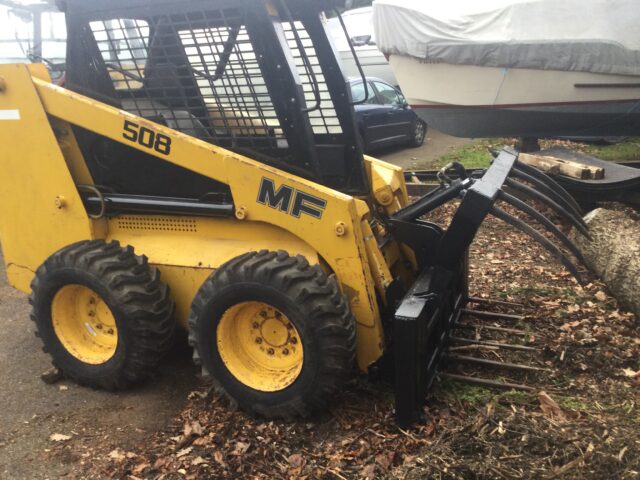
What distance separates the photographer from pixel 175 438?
347 cm

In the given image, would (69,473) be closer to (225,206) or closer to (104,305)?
(104,305)

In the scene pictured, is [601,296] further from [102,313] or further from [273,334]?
[102,313]

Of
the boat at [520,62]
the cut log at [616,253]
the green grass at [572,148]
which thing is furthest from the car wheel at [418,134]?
the cut log at [616,253]

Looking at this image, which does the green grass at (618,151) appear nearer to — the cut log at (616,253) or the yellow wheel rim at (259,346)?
the cut log at (616,253)

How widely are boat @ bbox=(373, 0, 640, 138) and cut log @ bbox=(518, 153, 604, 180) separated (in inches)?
74.6

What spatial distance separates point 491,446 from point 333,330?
0.96 metres

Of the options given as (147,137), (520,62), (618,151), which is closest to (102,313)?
(147,137)

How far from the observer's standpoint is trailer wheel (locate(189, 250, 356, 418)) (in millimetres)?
3201

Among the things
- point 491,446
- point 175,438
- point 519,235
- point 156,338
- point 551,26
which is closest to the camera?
point 491,446

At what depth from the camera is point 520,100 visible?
9.06 meters

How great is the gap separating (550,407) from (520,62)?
263 inches

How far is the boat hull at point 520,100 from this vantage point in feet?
28.4

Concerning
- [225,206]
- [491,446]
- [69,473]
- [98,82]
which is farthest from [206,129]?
[491,446]

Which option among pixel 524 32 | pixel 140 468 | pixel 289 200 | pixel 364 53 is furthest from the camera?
pixel 364 53
